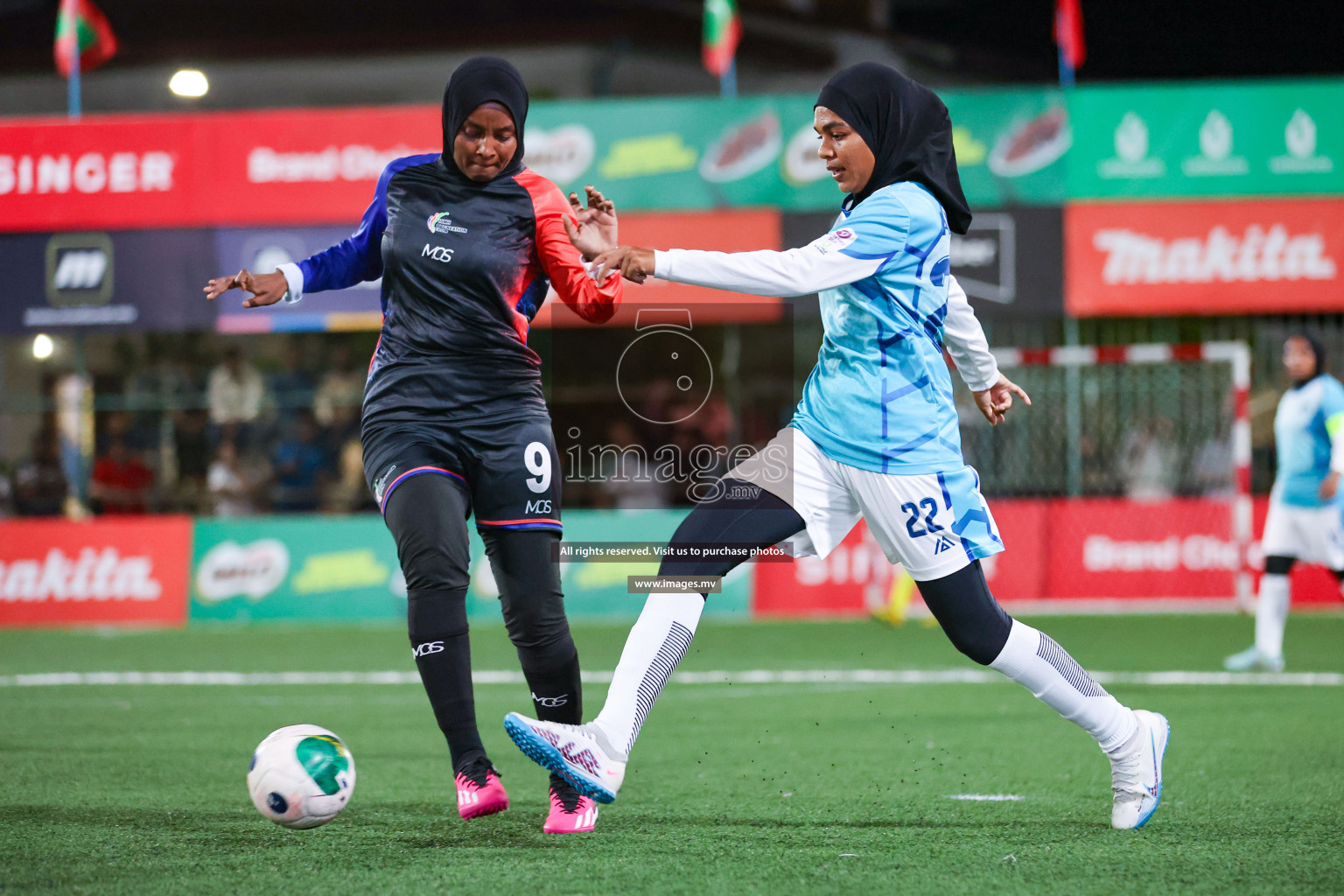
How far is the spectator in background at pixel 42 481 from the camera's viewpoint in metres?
14.3

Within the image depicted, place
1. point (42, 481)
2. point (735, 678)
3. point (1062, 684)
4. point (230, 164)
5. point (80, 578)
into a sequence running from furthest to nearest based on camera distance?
point (42, 481) < point (230, 164) < point (80, 578) < point (735, 678) < point (1062, 684)

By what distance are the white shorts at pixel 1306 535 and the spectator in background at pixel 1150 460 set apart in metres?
4.59


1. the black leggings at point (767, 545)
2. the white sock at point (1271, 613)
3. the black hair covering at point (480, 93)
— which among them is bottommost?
the white sock at point (1271, 613)

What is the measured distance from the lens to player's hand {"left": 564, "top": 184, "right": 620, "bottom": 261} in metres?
3.88

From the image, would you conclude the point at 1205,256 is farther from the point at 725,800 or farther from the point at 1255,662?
the point at 725,800

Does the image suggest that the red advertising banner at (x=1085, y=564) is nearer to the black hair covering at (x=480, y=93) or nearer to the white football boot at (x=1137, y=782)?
the white football boot at (x=1137, y=782)

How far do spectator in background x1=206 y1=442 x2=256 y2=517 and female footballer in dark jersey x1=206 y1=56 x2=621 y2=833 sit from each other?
10.6 meters

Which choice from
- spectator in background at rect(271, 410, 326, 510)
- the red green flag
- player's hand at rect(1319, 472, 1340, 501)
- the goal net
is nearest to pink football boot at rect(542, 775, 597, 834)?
player's hand at rect(1319, 472, 1340, 501)

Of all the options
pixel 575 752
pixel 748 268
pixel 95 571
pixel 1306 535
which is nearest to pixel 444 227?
pixel 748 268

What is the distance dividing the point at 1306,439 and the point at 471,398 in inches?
259

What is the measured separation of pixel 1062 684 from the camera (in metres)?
4.18

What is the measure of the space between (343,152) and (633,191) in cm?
284

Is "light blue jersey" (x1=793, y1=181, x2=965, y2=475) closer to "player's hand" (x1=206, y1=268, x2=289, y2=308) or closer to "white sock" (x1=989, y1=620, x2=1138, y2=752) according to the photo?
"white sock" (x1=989, y1=620, x2=1138, y2=752)

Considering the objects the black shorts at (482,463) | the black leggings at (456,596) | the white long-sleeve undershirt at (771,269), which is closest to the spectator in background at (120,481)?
the black shorts at (482,463)
